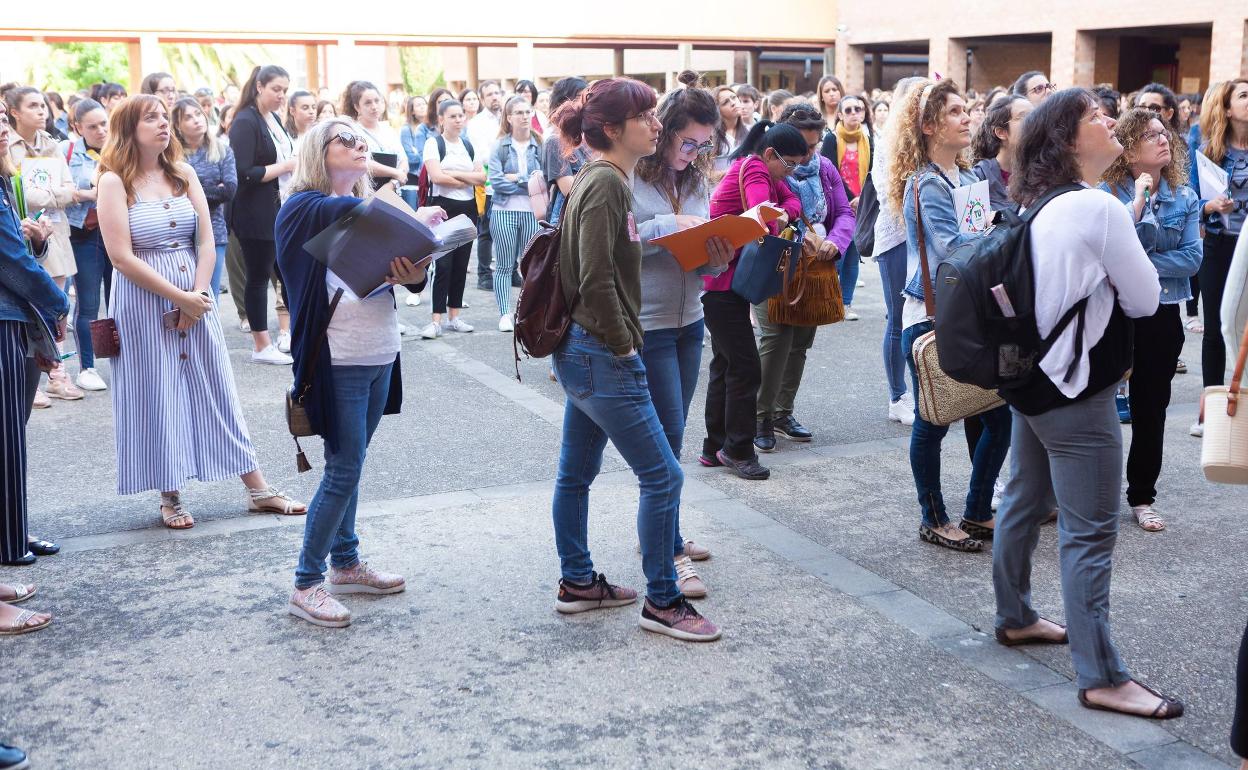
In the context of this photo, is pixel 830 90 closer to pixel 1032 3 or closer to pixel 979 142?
pixel 979 142

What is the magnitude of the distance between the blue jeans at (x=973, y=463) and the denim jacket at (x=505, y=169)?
561 cm

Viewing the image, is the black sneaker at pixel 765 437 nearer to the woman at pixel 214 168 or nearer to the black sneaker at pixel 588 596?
the black sneaker at pixel 588 596

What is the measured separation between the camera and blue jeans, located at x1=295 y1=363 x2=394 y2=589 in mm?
4340

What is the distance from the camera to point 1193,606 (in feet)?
15.0

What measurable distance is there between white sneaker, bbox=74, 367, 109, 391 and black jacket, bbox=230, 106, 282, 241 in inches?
55.5

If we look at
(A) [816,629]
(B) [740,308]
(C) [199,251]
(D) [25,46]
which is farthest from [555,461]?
(D) [25,46]

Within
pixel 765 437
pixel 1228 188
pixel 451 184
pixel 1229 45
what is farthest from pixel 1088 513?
pixel 1229 45

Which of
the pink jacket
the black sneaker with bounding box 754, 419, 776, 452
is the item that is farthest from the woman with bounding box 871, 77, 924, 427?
the black sneaker with bounding box 754, 419, 776, 452

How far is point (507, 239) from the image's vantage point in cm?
1052

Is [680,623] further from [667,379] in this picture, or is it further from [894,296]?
[894,296]

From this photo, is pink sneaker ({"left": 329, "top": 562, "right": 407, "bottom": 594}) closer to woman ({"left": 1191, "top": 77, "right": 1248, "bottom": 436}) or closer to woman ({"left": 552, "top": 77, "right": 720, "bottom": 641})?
woman ({"left": 552, "top": 77, "right": 720, "bottom": 641})

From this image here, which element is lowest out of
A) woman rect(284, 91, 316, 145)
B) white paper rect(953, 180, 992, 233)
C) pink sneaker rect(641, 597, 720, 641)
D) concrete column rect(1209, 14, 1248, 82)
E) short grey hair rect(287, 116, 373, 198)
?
pink sneaker rect(641, 597, 720, 641)

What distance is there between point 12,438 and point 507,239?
621 centimetres

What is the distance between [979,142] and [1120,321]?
96.5 inches
